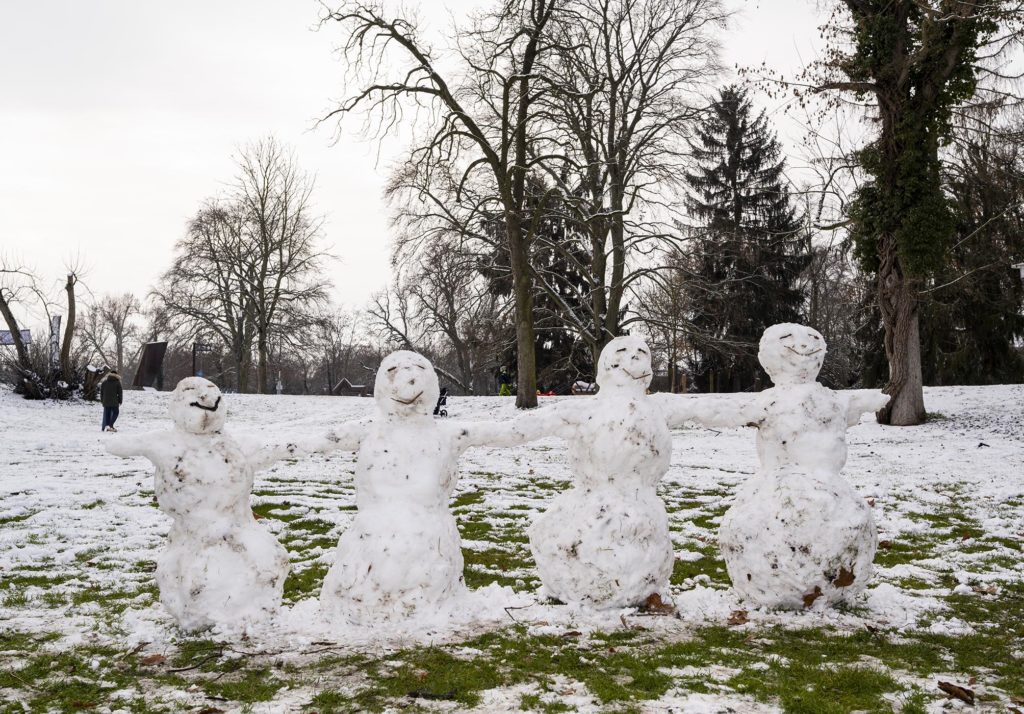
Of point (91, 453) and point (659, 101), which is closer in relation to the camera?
point (91, 453)

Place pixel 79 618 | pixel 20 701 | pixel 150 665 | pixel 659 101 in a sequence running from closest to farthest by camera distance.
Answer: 1. pixel 20 701
2. pixel 150 665
3. pixel 79 618
4. pixel 659 101

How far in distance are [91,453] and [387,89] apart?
11.0 metres

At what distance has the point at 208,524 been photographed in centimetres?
419

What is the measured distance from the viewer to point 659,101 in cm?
2233

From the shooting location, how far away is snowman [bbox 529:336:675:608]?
14.2 ft

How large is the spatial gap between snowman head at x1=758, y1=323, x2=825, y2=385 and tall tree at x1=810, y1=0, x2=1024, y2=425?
11.7m

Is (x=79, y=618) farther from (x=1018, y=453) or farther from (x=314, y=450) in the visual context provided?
(x=1018, y=453)

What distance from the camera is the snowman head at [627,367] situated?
4.55 metres

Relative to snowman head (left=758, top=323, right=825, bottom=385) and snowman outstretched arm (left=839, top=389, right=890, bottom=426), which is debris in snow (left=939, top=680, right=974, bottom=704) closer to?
snowman outstretched arm (left=839, top=389, right=890, bottom=426)

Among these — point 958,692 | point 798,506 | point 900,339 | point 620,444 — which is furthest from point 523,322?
point 958,692

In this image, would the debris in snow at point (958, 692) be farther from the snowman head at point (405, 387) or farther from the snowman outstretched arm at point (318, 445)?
the snowman outstretched arm at point (318, 445)

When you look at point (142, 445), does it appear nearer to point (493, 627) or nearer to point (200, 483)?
point (200, 483)

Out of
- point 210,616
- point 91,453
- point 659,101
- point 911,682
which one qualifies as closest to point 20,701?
point 210,616

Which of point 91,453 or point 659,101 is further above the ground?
point 659,101
